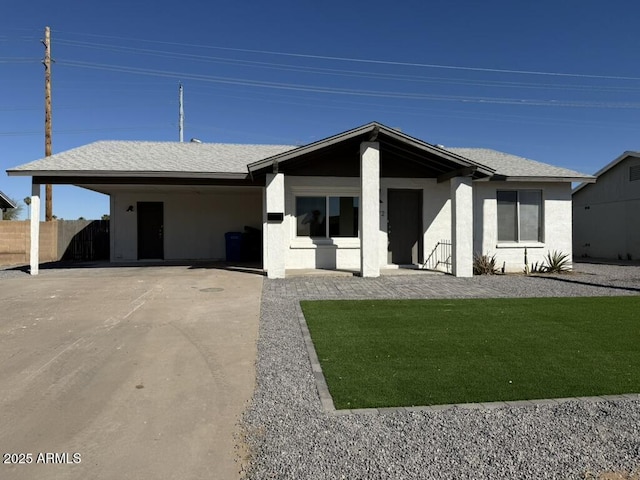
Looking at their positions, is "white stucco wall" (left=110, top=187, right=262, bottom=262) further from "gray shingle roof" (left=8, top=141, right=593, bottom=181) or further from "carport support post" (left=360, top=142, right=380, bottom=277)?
"carport support post" (left=360, top=142, right=380, bottom=277)

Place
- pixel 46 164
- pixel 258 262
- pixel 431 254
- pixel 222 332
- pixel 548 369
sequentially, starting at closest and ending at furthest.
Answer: pixel 548 369, pixel 222 332, pixel 46 164, pixel 431 254, pixel 258 262

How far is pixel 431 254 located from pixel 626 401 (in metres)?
10.4

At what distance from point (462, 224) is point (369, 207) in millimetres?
2671

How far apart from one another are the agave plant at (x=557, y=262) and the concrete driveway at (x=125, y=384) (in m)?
9.98

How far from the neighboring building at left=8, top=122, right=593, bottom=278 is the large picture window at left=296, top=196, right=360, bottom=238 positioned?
3cm

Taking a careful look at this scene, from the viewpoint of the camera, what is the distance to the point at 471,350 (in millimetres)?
5379

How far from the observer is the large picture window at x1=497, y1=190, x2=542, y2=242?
47.0 ft

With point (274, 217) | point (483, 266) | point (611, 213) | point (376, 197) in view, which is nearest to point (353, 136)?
point (376, 197)

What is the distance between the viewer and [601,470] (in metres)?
2.83

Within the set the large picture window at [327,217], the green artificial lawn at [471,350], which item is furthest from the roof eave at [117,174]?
the green artificial lawn at [471,350]

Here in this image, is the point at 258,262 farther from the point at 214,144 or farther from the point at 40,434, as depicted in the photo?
the point at 40,434

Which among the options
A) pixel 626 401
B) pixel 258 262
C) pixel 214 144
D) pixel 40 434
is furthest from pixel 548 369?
pixel 214 144

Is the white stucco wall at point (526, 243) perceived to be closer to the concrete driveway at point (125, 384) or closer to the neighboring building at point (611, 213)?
the neighboring building at point (611, 213)

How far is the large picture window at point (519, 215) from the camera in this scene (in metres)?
14.3
